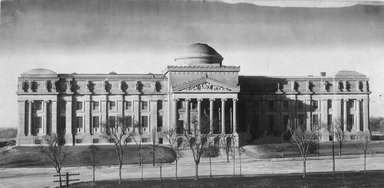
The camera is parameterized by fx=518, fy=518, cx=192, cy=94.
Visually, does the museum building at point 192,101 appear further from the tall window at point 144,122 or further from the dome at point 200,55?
the dome at point 200,55

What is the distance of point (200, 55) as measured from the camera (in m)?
69.8

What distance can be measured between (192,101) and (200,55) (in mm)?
6495

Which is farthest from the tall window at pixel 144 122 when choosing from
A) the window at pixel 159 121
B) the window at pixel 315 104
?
the window at pixel 315 104

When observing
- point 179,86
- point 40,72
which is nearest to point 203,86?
point 179,86

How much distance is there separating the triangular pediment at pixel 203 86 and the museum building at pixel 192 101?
5.0 inches

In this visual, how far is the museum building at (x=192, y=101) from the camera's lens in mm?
65750

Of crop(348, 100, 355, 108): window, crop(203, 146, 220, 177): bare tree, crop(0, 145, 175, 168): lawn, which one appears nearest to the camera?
crop(0, 145, 175, 168): lawn

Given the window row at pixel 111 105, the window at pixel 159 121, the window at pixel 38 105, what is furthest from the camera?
the window at pixel 159 121

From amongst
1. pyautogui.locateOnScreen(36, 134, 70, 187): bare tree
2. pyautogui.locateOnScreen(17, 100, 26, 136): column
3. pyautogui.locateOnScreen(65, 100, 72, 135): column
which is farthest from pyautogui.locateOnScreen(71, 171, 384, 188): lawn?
pyautogui.locateOnScreen(65, 100, 72, 135): column

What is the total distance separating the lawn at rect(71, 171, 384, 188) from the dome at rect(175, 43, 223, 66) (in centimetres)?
3038

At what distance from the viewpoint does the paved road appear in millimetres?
43688

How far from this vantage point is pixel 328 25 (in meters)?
41.8

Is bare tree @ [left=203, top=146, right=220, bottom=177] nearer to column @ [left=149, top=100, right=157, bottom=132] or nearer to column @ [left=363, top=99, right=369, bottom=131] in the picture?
column @ [left=149, top=100, right=157, bottom=132]

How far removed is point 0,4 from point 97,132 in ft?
115
